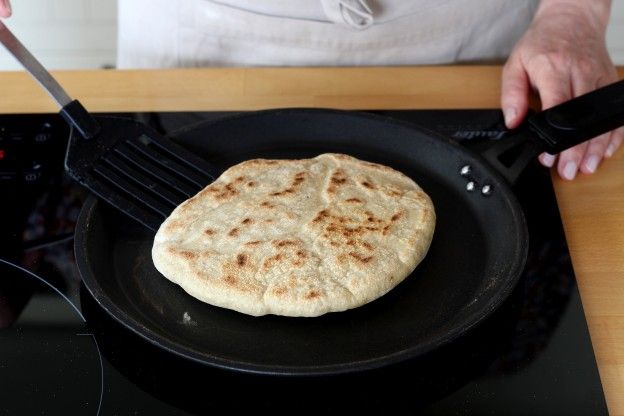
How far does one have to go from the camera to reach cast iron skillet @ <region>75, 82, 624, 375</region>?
2.68ft

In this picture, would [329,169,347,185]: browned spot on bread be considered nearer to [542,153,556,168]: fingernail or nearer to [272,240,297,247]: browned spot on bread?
[272,240,297,247]: browned spot on bread

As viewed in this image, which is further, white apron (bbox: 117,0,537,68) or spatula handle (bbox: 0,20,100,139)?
white apron (bbox: 117,0,537,68)

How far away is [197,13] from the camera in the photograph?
137 cm

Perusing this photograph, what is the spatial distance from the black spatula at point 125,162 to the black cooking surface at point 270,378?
0.11 meters

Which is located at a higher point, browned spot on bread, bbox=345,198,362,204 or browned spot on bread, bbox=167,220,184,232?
browned spot on bread, bbox=345,198,362,204

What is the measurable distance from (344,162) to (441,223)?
0.52ft

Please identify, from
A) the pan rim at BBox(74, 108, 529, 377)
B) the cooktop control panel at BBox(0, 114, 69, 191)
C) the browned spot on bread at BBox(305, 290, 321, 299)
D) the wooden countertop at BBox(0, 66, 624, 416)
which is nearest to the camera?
the pan rim at BBox(74, 108, 529, 377)

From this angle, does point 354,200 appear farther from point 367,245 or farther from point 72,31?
point 72,31

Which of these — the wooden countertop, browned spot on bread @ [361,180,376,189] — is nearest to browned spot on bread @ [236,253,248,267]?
browned spot on bread @ [361,180,376,189]

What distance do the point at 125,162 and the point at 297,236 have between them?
0.29 meters

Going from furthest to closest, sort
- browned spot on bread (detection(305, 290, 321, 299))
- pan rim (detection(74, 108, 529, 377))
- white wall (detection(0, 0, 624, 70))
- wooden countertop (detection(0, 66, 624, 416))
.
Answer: white wall (detection(0, 0, 624, 70)) → wooden countertop (detection(0, 66, 624, 416)) → browned spot on bread (detection(305, 290, 321, 299)) → pan rim (detection(74, 108, 529, 377))

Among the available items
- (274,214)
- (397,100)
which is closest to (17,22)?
(397,100)

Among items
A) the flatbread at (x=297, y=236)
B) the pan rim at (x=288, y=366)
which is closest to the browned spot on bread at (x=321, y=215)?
the flatbread at (x=297, y=236)

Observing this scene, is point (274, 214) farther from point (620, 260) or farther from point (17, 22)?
point (17, 22)
